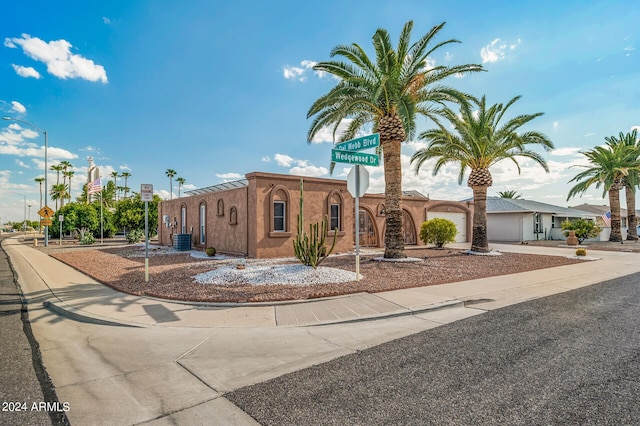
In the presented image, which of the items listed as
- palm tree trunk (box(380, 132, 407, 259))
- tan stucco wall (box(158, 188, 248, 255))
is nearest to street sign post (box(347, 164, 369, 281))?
palm tree trunk (box(380, 132, 407, 259))

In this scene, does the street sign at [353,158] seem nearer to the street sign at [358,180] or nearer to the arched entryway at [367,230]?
the street sign at [358,180]

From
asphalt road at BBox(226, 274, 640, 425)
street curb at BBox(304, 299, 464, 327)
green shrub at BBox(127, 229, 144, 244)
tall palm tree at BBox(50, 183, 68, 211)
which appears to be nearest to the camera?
asphalt road at BBox(226, 274, 640, 425)

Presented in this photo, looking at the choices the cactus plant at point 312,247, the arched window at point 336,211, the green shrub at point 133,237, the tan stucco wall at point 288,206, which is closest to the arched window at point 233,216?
the tan stucco wall at point 288,206

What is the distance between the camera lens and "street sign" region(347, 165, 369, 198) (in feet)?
32.9

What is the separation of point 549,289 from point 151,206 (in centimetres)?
3710

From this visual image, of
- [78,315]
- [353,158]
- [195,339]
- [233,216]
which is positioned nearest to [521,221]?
[233,216]

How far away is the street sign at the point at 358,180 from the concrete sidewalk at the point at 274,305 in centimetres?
301

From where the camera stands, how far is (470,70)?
14.7m

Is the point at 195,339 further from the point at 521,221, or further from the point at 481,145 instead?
the point at 521,221

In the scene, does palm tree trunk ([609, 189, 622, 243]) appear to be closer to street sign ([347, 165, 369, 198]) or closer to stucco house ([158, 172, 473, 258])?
stucco house ([158, 172, 473, 258])

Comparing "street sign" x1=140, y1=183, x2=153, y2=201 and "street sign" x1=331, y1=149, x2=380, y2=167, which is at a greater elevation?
"street sign" x1=331, y1=149, x2=380, y2=167

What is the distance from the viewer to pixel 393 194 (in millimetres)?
15398

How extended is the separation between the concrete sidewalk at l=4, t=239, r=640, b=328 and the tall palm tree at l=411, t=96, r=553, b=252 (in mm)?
Result: 9823

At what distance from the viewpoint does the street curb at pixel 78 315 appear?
6.39 m
